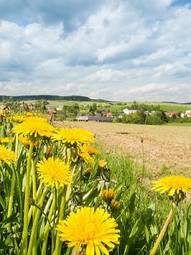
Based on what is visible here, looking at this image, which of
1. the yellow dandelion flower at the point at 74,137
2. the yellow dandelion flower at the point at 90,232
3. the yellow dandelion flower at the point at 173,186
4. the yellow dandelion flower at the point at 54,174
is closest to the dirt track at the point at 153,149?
the yellow dandelion flower at the point at 74,137

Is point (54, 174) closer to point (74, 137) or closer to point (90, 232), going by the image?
point (74, 137)

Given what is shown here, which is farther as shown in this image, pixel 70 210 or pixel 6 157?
pixel 70 210

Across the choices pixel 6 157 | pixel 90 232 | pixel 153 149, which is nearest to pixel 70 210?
pixel 6 157

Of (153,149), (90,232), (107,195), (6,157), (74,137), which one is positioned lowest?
(153,149)

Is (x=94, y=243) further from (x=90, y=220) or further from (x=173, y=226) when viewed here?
(x=173, y=226)

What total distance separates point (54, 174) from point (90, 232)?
53 centimetres

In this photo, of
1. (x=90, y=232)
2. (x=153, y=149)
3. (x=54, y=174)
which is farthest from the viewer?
(x=153, y=149)

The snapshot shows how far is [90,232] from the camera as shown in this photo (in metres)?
1.35

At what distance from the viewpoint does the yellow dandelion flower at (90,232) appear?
1.28m

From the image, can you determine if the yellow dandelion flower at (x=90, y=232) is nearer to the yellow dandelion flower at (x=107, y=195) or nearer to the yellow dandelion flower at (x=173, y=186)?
the yellow dandelion flower at (x=173, y=186)

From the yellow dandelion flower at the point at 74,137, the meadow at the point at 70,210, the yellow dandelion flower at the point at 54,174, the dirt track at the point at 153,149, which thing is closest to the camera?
the meadow at the point at 70,210

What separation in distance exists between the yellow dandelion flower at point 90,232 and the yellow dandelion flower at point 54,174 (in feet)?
0.99

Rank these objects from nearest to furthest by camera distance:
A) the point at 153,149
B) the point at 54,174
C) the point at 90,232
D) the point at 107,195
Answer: the point at 90,232 < the point at 54,174 < the point at 107,195 < the point at 153,149

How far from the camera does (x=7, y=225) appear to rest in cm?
249
